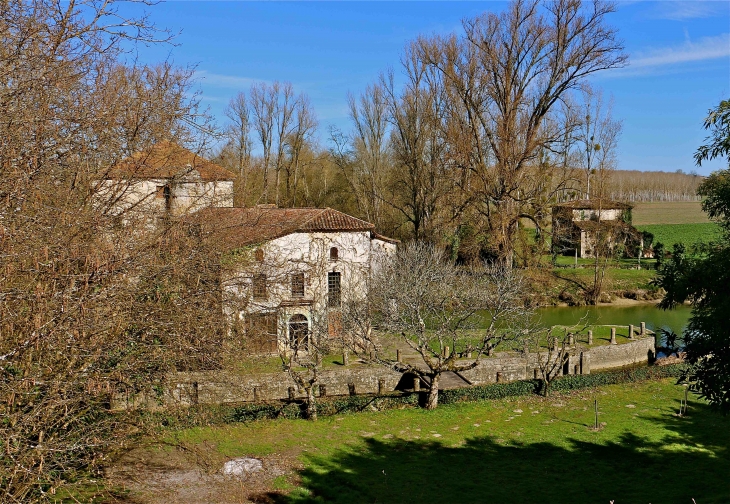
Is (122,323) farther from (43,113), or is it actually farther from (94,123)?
(94,123)

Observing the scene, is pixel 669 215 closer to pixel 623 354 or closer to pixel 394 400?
pixel 623 354

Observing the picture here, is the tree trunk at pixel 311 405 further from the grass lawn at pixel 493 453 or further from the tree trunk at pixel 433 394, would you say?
the tree trunk at pixel 433 394

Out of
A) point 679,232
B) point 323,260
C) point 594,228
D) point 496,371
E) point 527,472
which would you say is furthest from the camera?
point 679,232

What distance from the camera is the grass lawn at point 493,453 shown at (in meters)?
12.7

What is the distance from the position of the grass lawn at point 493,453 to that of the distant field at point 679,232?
44433 mm

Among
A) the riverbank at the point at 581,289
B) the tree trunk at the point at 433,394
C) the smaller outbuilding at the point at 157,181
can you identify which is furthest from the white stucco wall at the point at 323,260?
the riverbank at the point at 581,289

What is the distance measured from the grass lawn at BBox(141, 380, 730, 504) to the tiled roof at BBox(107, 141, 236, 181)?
18.4 feet

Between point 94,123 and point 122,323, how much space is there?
3776mm

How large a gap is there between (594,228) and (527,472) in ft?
117

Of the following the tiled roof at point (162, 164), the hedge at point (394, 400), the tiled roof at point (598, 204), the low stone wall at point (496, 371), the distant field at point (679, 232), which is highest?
the tiled roof at point (598, 204)

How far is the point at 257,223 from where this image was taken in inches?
623

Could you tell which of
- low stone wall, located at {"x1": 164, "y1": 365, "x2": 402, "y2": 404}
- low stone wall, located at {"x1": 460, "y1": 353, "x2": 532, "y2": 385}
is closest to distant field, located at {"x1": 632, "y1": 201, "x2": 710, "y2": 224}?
low stone wall, located at {"x1": 460, "y1": 353, "x2": 532, "y2": 385}

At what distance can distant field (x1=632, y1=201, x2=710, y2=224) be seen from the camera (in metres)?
71.2

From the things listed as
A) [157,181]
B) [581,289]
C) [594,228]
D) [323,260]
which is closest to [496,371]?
[323,260]
